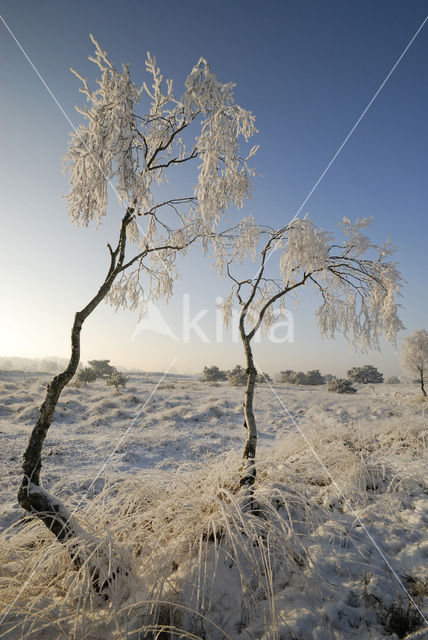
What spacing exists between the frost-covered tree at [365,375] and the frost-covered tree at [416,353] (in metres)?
12.0

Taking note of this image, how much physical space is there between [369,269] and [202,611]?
16.5 feet

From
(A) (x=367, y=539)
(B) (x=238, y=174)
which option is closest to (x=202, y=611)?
(A) (x=367, y=539)

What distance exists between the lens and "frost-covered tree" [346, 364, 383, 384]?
33562mm

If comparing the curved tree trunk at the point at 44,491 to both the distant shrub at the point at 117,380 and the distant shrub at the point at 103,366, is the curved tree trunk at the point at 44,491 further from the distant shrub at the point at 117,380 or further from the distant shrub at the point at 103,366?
the distant shrub at the point at 103,366

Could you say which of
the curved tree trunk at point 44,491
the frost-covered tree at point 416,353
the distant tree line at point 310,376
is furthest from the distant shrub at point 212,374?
the curved tree trunk at point 44,491

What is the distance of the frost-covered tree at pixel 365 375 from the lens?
33.6 metres

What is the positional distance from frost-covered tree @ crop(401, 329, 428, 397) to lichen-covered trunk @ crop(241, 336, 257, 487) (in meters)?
21.3

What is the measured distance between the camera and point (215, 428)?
11367 millimetres

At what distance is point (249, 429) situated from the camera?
432 centimetres

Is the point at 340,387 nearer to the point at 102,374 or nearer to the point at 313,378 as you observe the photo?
the point at 313,378

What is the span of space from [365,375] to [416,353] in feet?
45.3

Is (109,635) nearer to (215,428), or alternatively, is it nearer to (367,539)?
(367,539)

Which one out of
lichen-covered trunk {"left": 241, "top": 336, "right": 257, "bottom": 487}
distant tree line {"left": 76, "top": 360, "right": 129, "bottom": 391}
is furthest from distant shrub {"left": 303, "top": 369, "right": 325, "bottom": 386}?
lichen-covered trunk {"left": 241, "top": 336, "right": 257, "bottom": 487}

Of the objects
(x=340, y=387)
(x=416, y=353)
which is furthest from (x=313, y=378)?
(x=416, y=353)
